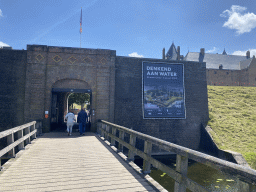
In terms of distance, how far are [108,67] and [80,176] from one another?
10.1 meters

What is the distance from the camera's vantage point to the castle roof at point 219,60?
44919 millimetres

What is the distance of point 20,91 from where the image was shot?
12.6 metres

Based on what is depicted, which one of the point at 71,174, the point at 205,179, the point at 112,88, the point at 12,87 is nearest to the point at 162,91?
the point at 112,88

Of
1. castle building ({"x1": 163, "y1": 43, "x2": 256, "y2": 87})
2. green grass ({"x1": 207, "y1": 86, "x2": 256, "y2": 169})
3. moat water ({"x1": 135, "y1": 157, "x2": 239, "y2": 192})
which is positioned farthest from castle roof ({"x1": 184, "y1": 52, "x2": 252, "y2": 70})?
moat water ({"x1": 135, "y1": 157, "x2": 239, "y2": 192})

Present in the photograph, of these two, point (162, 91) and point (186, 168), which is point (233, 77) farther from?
Answer: point (186, 168)

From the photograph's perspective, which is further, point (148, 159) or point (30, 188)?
point (148, 159)

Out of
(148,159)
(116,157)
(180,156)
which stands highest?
(180,156)

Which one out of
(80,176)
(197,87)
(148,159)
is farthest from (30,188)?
(197,87)

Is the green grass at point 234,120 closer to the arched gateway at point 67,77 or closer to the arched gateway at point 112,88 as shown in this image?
the arched gateway at point 112,88

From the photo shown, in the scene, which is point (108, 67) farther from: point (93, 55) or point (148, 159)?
point (148, 159)

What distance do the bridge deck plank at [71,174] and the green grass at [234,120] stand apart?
1031cm

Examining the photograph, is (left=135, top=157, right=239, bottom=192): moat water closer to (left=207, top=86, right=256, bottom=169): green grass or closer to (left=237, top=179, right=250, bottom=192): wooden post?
(left=207, top=86, right=256, bottom=169): green grass

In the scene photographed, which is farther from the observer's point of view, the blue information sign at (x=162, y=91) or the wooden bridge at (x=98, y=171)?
the blue information sign at (x=162, y=91)

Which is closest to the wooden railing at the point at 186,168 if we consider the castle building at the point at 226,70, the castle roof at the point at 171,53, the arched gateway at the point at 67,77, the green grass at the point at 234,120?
Answer: the arched gateway at the point at 67,77
